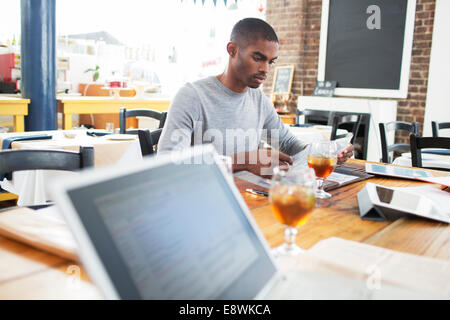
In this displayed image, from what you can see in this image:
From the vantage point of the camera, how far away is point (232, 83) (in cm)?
175

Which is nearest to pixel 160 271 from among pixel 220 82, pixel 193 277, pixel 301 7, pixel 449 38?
pixel 193 277

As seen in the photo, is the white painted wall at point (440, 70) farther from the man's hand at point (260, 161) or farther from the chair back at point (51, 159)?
the chair back at point (51, 159)

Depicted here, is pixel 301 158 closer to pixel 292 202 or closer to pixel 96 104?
pixel 292 202

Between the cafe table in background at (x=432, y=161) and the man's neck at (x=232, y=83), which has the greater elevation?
the man's neck at (x=232, y=83)

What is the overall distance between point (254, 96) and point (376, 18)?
379cm

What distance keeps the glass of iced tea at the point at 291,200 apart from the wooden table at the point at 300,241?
0.05 metres

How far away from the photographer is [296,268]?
0.62 meters

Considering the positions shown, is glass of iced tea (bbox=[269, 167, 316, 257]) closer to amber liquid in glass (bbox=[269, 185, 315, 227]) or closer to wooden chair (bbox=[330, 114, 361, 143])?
amber liquid in glass (bbox=[269, 185, 315, 227])

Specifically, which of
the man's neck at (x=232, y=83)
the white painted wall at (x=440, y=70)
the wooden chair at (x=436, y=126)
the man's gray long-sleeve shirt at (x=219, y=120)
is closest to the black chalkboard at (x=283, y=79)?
the white painted wall at (x=440, y=70)

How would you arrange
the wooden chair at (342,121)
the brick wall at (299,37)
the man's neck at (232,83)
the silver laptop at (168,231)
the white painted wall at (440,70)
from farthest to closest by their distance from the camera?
the brick wall at (299,37) → the white painted wall at (440,70) → the wooden chair at (342,121) → the man's neck at (232,83) → the silver laptop at (168,231)

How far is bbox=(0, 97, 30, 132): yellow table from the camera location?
12.6ft

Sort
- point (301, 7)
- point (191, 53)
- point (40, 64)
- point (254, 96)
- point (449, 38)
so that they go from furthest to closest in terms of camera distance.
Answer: point (191, 53)
point (301, 7)
point (449, 38)
point (40, 64)
point (254, 96)

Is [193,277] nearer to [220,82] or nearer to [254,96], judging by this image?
[220,82]

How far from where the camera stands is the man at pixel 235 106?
1.53 meters
